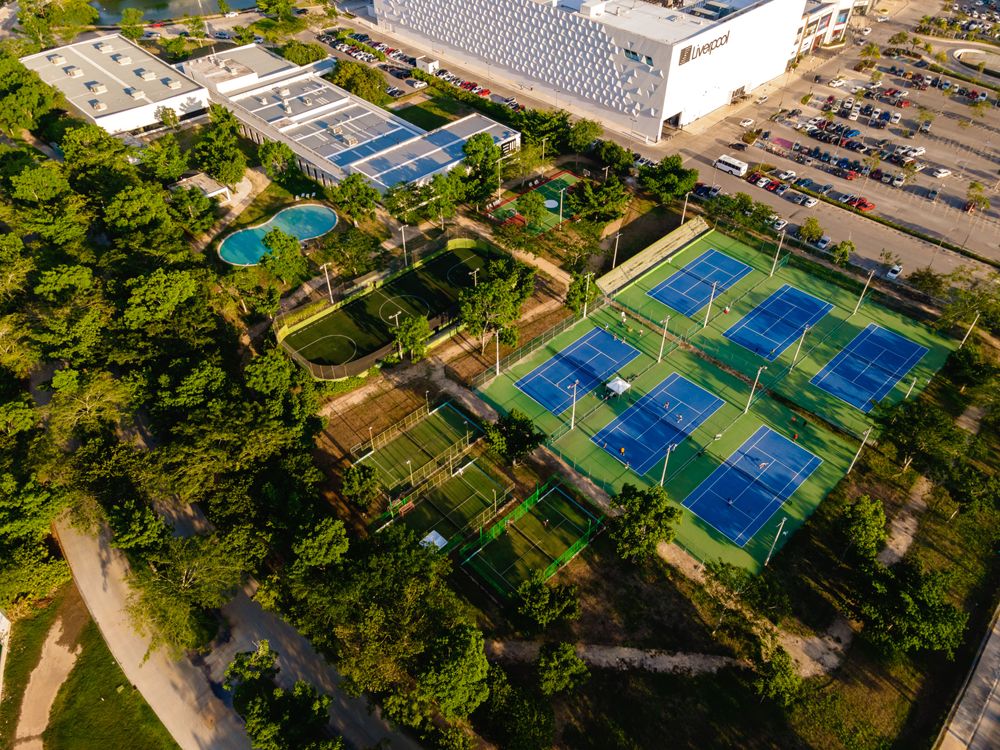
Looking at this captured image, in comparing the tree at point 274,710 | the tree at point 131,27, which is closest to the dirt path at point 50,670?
the tree at point 274,710

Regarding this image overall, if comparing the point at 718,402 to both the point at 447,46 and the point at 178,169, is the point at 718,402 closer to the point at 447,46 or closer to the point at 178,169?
the point at 178,169

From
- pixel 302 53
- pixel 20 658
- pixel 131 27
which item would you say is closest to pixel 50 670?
pixel 20 658

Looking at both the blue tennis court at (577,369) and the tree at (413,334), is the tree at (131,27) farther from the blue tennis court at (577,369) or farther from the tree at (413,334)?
the blue tennis court at (577,369)

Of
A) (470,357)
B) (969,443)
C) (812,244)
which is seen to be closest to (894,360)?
(969,443)

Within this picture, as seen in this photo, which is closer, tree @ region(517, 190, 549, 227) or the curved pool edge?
the curved pool edge

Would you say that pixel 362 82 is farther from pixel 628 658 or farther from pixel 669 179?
pixel 628 658

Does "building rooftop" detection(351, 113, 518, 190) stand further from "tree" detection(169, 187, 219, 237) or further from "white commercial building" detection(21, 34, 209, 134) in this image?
"white commercial building" detection(21, 34, 209, 134)

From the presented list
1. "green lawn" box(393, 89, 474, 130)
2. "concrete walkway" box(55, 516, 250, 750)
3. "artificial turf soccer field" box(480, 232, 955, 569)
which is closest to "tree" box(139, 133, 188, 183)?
"green lawn" box(393, 89, 474, 130)
